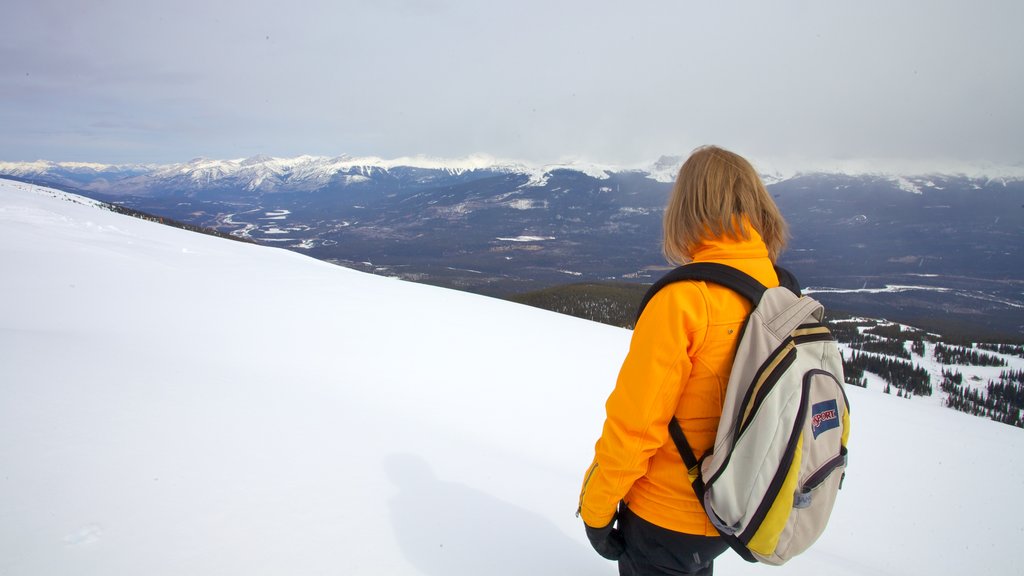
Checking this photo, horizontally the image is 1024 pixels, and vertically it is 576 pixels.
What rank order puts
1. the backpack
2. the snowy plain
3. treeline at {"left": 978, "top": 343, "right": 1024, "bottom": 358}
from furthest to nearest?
1. treeline at {"left": 978, "top": 343, "right": 1024, "bottom": 358}
2. the snowy plain
3. the backpack

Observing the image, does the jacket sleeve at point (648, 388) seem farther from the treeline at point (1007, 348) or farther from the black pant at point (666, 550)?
the treeline at point (1007, 348)

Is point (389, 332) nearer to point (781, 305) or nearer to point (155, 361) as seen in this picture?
point (155, 361)

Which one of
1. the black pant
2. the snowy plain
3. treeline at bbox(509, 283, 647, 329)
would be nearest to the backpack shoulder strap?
the black pant

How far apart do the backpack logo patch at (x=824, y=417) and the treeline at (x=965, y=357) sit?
111m

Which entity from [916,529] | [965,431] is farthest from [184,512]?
[965,431]

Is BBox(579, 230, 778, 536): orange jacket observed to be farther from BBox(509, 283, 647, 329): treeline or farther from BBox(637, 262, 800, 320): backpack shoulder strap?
BBox(509, 283, 647, 329): treeline

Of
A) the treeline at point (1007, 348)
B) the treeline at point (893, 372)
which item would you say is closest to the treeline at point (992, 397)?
the treeline at point (893, 372)

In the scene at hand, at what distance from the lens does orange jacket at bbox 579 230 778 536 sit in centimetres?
180

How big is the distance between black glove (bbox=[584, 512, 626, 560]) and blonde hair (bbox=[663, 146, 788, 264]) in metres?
1.41

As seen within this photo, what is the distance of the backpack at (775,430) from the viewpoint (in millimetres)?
1652

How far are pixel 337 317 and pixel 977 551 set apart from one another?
380 inches

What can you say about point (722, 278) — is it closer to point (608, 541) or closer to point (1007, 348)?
point (608, 541)

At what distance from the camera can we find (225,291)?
28.0 ft

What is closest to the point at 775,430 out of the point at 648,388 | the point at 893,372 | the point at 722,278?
the point at 648,388
